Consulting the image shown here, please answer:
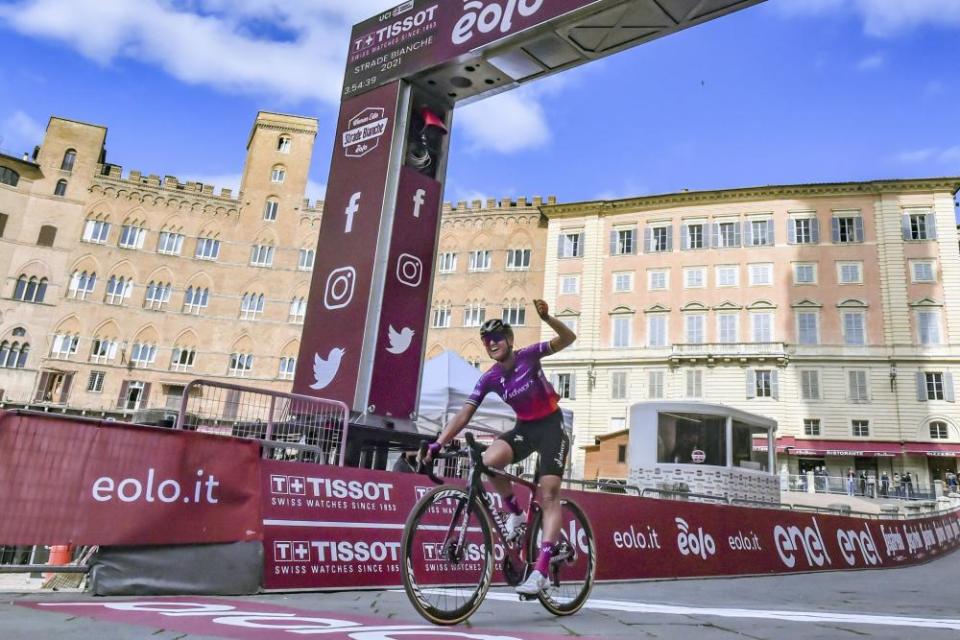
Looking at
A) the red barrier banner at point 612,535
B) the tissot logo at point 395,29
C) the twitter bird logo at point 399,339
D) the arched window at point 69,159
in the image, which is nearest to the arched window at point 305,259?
the arched window at point 69,159

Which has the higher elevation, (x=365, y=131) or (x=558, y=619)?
(x=365, y=131)

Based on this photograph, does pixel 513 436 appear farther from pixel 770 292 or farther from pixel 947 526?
pixel 770 292

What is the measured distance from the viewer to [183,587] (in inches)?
203

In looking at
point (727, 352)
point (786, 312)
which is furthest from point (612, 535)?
point (786, 312)

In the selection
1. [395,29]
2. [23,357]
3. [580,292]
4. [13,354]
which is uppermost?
[580,292]

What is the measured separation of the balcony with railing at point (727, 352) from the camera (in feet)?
130

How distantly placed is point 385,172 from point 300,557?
6355 mm

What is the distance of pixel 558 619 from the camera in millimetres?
4340

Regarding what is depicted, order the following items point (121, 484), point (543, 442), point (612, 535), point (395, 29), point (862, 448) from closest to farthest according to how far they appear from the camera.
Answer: point (543, 442)
point (121, 484)
point (612, 535)
point (395, 29)
point (862, 448)

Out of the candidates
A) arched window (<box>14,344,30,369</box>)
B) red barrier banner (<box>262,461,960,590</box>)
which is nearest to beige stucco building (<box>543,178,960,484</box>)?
red barrier banner (<box>262,461,960,590</box>)

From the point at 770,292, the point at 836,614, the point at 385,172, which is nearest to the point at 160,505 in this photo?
the point at 836,614

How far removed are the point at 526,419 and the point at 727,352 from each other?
3874cm

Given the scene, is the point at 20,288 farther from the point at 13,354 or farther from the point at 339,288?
the point at 339,288

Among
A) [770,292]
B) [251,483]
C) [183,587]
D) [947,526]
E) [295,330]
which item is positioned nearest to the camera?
[183,587]
